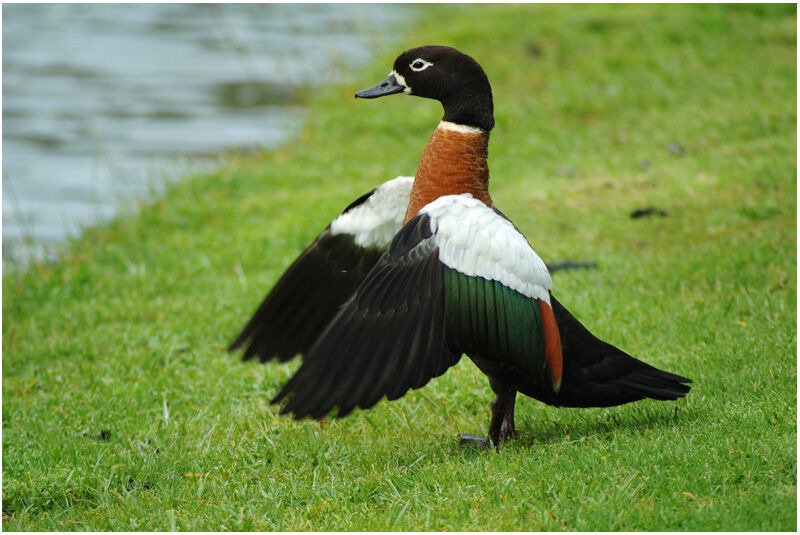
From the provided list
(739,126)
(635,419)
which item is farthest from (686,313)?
(739,126)

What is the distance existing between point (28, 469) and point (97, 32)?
491 inches

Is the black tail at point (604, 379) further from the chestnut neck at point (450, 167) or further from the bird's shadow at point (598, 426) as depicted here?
the chestnut neck at point (450, 167)

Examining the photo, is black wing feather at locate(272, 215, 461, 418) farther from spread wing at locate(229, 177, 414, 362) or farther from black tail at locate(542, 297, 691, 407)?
spread wing at locate(229, 177, 414, 362)

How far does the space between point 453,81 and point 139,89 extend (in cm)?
938

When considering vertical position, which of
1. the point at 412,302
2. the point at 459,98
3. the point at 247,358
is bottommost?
the point at 247,358

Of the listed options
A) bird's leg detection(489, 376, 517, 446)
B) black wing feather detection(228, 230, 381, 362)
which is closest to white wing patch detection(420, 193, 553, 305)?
bird's leg detection(489, 376, 517, 446)

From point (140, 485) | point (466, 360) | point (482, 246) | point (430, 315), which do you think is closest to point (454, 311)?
point (430, 315)

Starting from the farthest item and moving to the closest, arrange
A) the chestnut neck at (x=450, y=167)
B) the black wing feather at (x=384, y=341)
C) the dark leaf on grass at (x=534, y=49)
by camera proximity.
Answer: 1. the dark leaf on grass at (x=534, y=49)
2. the chestnut neck at (x=450, y=167)
3. the black wing feather at (x=384, y=341)

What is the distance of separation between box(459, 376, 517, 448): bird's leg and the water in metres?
4.90

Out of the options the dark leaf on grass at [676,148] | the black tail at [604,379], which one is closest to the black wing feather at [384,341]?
the black tail at [604,379]

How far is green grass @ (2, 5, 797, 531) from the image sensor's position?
3.54 m

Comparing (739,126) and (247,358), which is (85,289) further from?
(739,126)

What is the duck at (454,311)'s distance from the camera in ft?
11.5

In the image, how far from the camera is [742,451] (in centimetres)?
352
